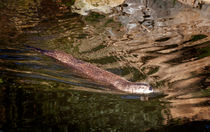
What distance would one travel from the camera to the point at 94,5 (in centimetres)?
1192

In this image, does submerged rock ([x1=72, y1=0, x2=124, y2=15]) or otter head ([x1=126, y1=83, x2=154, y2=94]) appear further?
submerged rock ([x1=72, y1=0, x2=124, y2=15])

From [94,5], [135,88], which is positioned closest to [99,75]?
[135,88]

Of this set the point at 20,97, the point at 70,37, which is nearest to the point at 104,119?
the point at 20,97

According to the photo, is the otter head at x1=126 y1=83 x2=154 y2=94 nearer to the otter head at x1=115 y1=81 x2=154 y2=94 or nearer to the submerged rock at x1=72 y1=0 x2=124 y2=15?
the otter head at x1=115 y1=81 x2=154 y2=94

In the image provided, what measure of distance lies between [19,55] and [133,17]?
5.37 m

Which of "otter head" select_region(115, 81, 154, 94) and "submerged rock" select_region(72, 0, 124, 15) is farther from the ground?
"submerged rock" select_region(72, 0, 124, 15)

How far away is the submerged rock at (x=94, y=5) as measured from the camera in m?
11.5

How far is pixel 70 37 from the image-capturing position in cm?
888

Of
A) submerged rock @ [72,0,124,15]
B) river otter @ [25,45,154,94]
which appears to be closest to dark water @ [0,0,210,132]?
river otter @ [25,45,154,94]

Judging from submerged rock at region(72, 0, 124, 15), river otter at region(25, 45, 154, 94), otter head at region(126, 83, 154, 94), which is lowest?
otter head at region(126, 83, 154, 94)

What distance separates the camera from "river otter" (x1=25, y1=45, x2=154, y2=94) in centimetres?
575

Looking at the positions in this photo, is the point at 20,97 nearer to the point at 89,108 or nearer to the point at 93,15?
the point at 89,108

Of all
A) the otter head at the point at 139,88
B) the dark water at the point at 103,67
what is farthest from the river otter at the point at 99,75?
the dark water at the point at 103,67

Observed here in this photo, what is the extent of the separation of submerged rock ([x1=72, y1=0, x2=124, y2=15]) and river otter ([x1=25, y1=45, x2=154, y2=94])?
451cm
